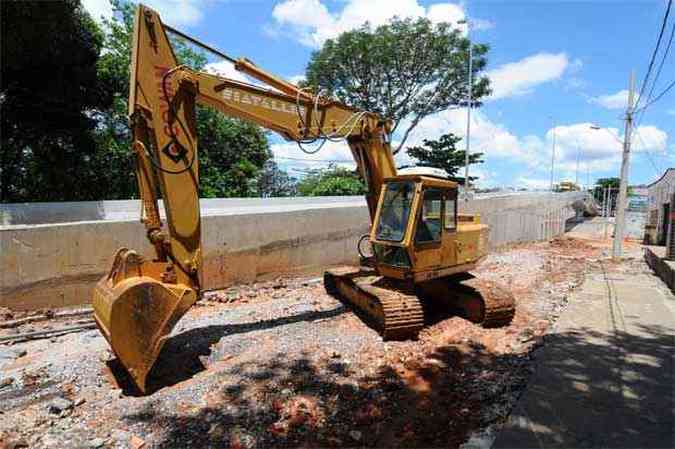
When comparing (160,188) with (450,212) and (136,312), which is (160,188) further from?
(450,212)

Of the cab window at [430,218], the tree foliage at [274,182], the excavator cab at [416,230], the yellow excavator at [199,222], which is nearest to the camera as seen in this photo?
the yellow excavator at [199,222]

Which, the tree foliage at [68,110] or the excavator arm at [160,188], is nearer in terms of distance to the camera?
the excavator arm at [160,188]

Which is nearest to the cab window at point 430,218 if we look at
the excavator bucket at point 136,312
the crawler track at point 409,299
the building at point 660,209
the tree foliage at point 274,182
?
the crawler track at point 409,299

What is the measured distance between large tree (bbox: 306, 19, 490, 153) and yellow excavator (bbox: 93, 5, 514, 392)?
50.2 ft

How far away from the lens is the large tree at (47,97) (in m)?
8.47

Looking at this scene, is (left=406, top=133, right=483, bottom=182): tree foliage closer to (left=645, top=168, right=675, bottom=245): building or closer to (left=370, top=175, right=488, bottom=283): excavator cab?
(left=645, top=168, right=675, bottom=245): building

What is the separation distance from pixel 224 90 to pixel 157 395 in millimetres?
3487

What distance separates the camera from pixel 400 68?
21359mm

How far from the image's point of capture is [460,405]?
4.16 meters

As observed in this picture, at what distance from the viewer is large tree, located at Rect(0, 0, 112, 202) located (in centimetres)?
847

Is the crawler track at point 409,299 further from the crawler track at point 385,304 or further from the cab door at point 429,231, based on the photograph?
the cab door at point 429,231

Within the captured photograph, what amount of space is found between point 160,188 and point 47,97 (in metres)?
7.58

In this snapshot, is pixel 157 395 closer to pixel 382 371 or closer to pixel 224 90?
pixel 382 371

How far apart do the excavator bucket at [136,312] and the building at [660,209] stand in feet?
58.4
